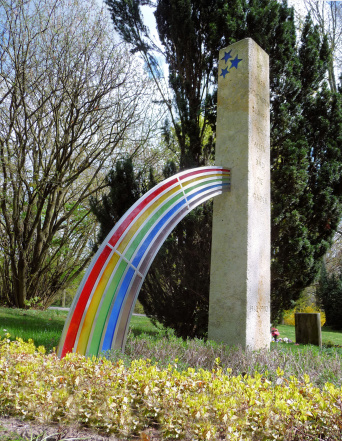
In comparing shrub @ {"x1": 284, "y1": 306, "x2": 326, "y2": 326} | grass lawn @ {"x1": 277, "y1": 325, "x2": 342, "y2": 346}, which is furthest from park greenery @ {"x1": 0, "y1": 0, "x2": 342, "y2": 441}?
shrub @ {"x1": 284, "y1": 306, "x2": 326, "y2": 326}

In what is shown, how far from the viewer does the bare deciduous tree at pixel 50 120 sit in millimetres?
10164

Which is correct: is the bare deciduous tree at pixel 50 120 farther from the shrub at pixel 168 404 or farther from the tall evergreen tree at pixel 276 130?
the shrub at pixel 168 404

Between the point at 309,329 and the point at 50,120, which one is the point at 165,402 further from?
the point at 50,120

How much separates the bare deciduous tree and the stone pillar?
207 inches

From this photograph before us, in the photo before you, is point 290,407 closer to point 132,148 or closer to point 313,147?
point 313,147

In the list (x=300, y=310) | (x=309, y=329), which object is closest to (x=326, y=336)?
(x=309, y=329)

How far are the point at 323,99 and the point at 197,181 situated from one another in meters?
4.21

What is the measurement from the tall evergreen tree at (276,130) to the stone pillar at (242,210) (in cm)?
117

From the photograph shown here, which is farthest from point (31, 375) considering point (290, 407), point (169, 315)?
point (169, 315)

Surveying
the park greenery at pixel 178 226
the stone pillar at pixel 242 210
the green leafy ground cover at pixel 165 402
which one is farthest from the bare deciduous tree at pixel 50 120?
the green leafy ground cover at pixel 165 402

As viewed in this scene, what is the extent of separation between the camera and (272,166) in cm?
764

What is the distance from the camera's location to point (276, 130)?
7449mm

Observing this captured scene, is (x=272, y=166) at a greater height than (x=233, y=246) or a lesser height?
greater

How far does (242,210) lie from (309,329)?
4696 mm
